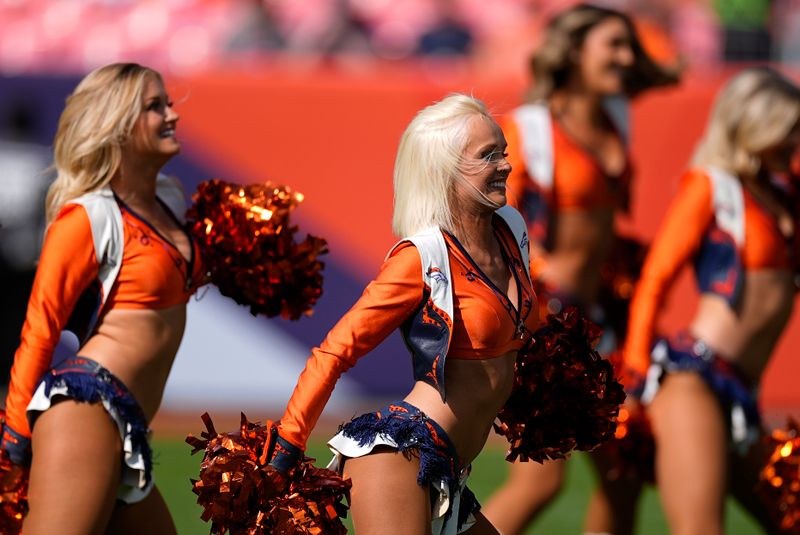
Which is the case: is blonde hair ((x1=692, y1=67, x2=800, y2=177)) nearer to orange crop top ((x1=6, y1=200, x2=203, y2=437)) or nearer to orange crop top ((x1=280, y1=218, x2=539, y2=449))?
orange crop top ((x1=280, y1=218, x2=539, y2=449))

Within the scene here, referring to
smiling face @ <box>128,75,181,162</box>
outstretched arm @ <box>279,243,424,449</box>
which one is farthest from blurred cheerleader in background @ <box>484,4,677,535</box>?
outstretched arm @ <box>279,243,424,449</box>

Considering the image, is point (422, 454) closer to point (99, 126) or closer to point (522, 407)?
point (522, 407)

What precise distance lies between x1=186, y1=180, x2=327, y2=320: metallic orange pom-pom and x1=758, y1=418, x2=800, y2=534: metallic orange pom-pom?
158 cm

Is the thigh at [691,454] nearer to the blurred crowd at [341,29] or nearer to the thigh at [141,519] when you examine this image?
the thigh at [141,519]

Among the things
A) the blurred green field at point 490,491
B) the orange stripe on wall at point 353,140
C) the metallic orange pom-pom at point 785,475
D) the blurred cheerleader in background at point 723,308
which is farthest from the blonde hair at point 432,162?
the orange stripe on wall at point 353,140

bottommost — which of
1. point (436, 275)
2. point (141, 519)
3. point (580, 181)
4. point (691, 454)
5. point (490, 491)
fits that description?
point (490, 491)

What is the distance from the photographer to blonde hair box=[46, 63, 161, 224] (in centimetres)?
433

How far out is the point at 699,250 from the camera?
520cm

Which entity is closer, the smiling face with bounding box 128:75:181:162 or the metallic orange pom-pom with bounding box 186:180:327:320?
the smiling face with bounding box 128:75:181:162

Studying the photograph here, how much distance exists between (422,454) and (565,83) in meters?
2.75

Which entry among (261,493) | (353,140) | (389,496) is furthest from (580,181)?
(353,140)

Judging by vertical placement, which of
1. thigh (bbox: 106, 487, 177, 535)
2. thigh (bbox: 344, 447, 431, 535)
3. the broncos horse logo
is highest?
the broncos horse logo

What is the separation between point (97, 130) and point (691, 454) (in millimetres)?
2209

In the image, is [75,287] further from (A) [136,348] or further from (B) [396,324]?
(B) [396,324]
